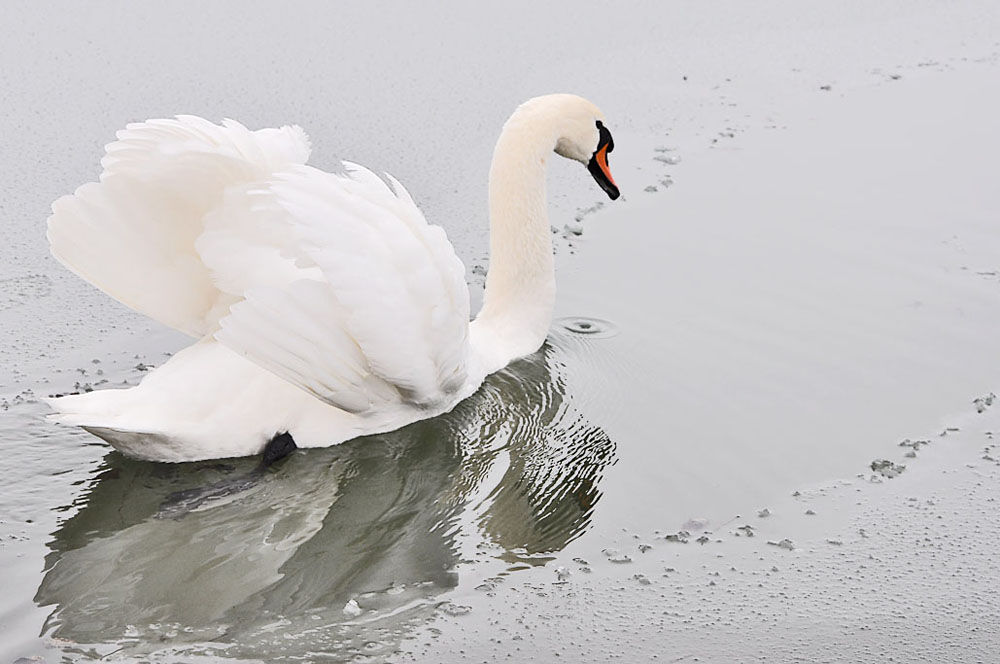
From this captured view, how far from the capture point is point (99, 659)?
10.2ft

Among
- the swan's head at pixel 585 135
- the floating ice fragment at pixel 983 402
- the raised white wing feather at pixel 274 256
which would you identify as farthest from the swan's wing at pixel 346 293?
the floating ice fragment at pixel 983 402

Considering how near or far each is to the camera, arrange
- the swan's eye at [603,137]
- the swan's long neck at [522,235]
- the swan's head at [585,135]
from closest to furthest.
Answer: the swan's long neck at [522,235] → the swan's head at [585,135] → the swan's eye at [603,137]

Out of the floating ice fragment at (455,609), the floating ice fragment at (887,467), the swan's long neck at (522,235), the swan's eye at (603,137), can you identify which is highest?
the swan's eye at (603,137)

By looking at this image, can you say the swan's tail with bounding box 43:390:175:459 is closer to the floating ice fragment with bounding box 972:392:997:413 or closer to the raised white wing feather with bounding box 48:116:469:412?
the raised white wing feather with bounding box 48:116:469:412

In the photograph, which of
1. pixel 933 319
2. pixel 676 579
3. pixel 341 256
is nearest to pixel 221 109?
pixel 341 256

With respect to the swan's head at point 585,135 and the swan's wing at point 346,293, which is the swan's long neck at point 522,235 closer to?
the swan's head at point 585,135

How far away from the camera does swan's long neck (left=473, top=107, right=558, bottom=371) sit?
5.12 metres

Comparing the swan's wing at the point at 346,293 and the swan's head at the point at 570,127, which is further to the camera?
the swan's head at the point at 570,127

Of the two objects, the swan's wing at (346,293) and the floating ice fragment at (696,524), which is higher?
the swan's wing at (346,293)

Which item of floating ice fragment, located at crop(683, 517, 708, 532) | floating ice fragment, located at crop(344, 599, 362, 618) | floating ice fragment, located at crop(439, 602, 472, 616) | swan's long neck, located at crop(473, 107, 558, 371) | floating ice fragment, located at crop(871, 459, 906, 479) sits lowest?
floating ice fragment, located at crop(344, 599, 362, 618)

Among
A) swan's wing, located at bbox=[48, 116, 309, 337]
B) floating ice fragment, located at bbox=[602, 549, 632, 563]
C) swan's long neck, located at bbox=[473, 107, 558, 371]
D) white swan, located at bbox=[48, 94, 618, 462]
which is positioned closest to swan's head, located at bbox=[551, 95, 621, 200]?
swan's long neck, located at bbox=[473, 107, 558, 371]

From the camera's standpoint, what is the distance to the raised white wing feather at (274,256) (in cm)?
393

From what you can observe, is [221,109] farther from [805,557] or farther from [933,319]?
[805,557]

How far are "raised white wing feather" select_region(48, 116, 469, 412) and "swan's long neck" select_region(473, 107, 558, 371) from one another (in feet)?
2.59
